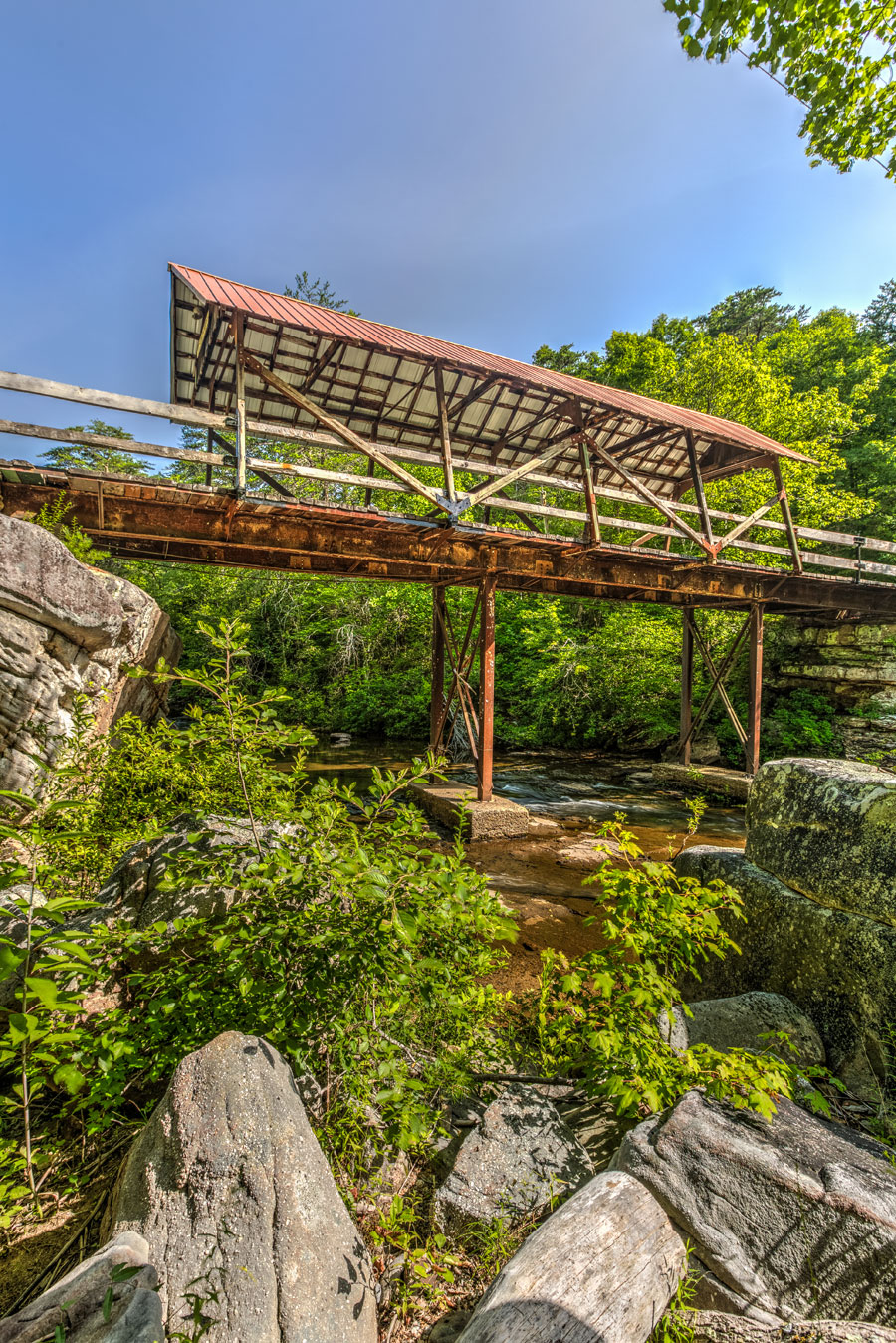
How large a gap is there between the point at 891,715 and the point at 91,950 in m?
16.1

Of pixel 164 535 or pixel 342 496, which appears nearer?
pixel 164 535

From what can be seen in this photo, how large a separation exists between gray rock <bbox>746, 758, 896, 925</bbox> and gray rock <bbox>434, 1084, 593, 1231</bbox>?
217 centimetres

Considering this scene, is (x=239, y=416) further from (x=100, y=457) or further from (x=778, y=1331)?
Answer: (x=100, y=457)

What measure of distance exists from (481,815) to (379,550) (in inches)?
160

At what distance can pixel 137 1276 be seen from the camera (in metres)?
1.41

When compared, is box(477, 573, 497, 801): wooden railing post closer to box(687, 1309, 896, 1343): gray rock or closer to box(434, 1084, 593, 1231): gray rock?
box(434, 1084, 593, 1231): gray rock

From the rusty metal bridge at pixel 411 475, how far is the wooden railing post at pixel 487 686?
0.11 ft

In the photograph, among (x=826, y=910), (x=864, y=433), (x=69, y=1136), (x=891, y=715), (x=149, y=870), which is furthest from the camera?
(x=864, y=433)

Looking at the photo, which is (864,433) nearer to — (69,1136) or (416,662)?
(416,662)

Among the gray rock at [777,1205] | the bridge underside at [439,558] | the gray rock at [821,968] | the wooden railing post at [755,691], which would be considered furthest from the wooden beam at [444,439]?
the wooden railing post at [755,691]

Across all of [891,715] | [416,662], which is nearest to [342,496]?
[416,662]

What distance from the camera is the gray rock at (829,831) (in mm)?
3334

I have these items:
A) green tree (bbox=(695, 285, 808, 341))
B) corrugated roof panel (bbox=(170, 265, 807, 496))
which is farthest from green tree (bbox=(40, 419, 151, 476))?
green tree (bbox=(695, 285, 808, 341))

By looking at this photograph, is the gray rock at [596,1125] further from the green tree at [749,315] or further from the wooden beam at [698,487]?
the green tree at [749,315]
